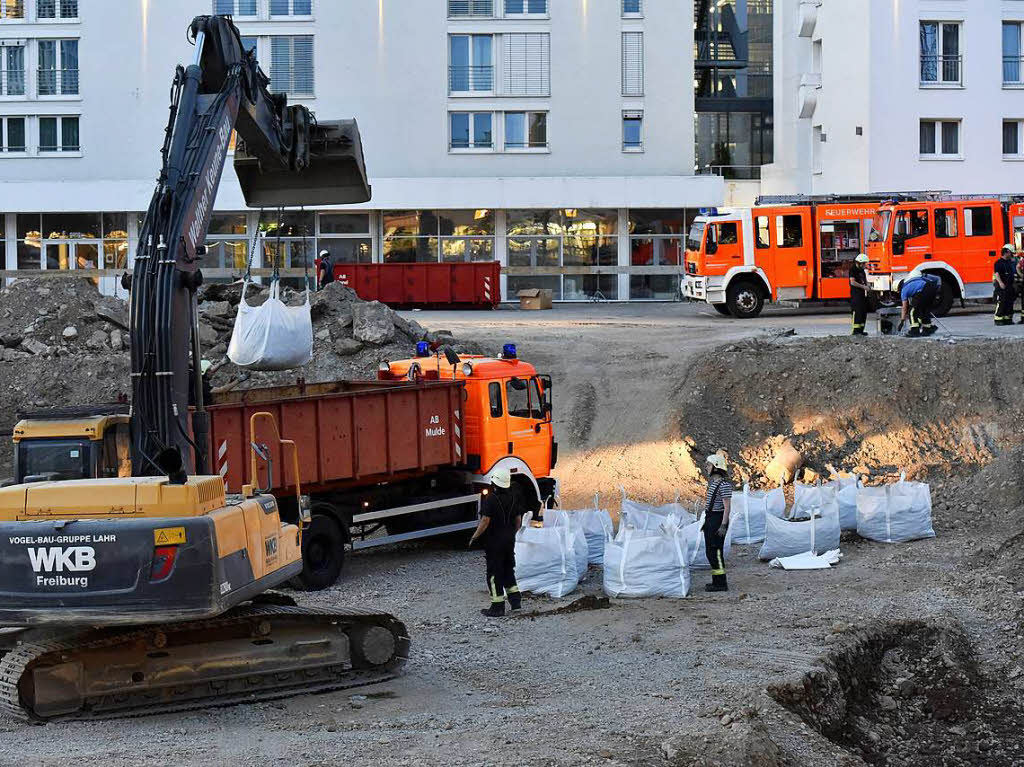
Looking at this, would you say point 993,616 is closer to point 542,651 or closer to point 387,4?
point 542,651

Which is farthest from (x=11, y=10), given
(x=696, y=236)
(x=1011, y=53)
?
(x=1011, y=53)

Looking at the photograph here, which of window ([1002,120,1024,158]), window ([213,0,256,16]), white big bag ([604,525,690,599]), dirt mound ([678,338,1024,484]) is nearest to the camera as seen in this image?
white big bag ([604,525,690,599])

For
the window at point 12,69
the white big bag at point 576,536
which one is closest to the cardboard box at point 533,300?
the window at point 12,69

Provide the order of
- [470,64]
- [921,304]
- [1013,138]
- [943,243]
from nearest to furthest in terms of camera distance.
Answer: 1. [921,304]
2. [943,243]
3. [1013,138]
4. [470,64]

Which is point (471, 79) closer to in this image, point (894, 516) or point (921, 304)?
point (921, 304)

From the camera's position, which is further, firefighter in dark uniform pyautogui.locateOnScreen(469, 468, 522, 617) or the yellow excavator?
firefighter in dark uniform pyautogui.locateOnScreen(469, 468, 522, 617)

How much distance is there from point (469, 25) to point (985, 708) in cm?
4177

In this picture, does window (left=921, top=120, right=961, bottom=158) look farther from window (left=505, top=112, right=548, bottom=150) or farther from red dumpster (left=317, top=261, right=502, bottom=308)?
red dumpster (left=317, top=261, right=502, bottom=308)

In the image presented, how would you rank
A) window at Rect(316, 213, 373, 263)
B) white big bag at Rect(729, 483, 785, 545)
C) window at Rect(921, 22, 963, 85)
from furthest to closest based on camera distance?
1. window at Rect(316, 213, 373, 263)
2. window at Rect(921, 22, 963, 85)
3. white big bag at Rect(729, 483, 785, 545)

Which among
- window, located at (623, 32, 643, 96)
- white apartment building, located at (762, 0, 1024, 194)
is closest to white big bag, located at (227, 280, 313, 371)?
white apartment building, located at (762, 0, 1024, 194)

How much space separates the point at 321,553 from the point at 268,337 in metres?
3.07

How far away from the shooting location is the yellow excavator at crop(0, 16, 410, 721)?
980 centimetres

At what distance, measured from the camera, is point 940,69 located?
46.4 m

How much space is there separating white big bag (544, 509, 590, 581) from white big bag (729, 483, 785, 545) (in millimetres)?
2640
